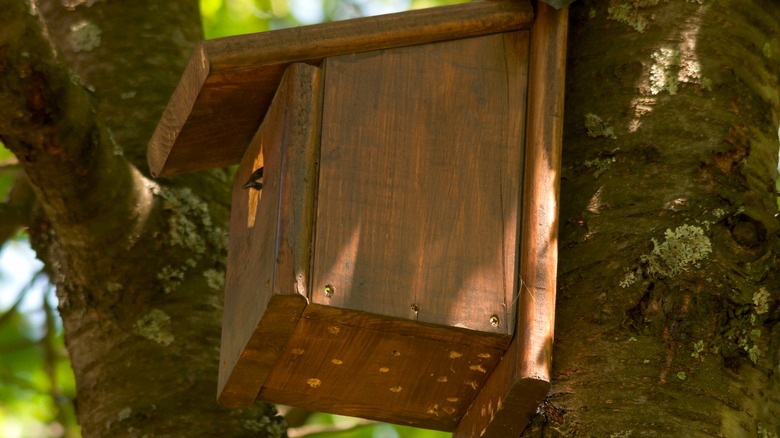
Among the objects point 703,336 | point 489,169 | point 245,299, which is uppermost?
point 489,169

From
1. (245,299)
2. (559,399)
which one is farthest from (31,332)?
(559,399)

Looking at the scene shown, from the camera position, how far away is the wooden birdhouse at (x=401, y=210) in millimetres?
2062

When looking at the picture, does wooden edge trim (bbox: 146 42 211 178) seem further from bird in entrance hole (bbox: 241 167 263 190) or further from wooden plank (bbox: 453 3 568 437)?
wooden plank (bbox: 453 3 568 437)

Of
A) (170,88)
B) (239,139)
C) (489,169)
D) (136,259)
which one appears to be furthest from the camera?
(170,88)

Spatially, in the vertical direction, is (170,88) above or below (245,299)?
above

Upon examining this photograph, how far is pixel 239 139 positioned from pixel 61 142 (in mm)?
465

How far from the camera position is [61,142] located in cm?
269

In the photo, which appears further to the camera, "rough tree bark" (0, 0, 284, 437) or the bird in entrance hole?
"rough tree bark" (0, 0, 284, 437)

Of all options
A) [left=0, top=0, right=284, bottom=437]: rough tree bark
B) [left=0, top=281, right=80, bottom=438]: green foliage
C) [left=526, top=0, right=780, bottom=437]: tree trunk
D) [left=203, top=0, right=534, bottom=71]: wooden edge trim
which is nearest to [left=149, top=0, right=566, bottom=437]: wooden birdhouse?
[left=203, top=0, right=534, bottom=71]: wooden edge trim

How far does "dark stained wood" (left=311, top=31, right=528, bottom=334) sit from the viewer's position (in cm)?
206

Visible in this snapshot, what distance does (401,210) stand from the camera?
2.12 m

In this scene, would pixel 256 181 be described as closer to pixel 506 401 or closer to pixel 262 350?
pixel 262 350

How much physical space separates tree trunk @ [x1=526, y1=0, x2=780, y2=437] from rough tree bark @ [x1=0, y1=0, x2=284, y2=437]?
106 centimetres

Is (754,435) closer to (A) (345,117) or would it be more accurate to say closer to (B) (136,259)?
(A) (345,117)
